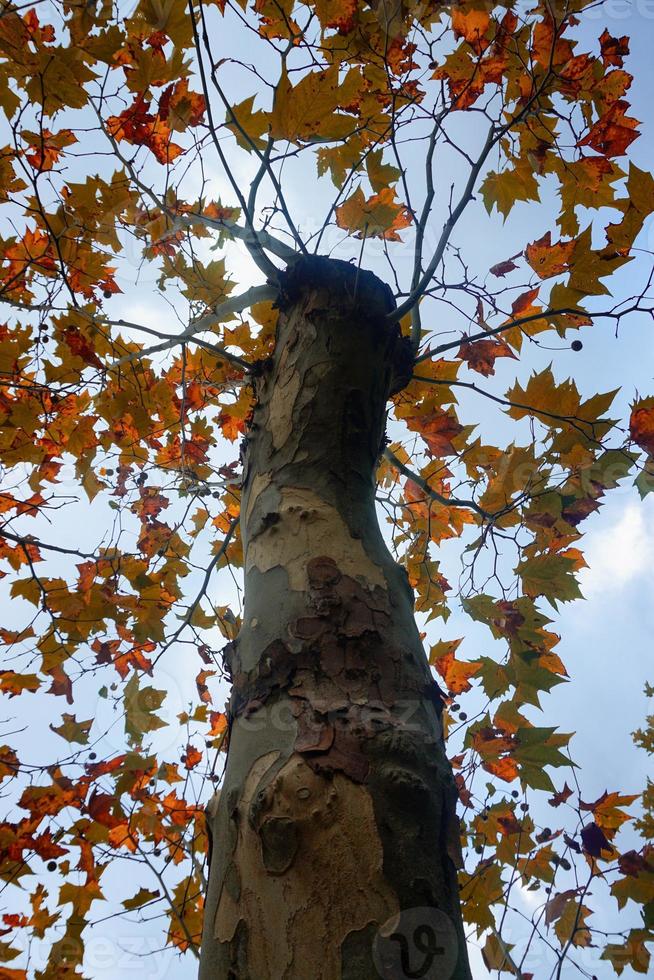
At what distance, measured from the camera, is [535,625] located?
2.18 metres

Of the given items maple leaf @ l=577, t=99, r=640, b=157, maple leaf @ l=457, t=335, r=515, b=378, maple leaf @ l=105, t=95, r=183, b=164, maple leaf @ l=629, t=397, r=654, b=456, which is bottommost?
maple leaf @ l=629, t=397, r=654, b=456

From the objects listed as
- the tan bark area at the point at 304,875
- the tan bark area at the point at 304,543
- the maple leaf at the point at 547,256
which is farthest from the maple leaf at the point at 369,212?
the tan bark area at the point at 304,875

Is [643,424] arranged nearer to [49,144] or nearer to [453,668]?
[453,668]

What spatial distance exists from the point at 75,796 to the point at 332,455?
203 centimetres

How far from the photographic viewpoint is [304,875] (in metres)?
0.77

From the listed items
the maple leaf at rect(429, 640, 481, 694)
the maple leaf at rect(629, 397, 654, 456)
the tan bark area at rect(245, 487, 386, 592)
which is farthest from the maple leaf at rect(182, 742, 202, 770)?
the maple leaf at rect(629, 397, 654, 456)

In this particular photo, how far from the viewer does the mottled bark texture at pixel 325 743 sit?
2.45ft

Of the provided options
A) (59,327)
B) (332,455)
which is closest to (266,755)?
(332,455)

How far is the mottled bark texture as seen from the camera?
0.75 m

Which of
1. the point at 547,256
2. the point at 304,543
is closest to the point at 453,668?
the point at 304,543

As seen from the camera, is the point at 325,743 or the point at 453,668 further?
the point at 453,668

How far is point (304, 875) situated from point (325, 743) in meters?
0.16

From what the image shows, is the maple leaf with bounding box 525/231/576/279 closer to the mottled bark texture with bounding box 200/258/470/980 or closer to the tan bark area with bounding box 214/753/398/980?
the mottled bark texture with bounding box 200/258/470/980

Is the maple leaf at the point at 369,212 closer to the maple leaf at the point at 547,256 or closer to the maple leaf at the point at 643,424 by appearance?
the maple leaf at the point at 547,256
